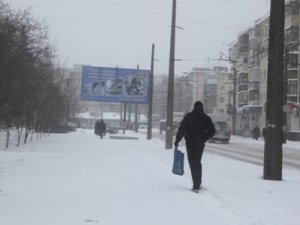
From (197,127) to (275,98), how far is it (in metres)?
4.08

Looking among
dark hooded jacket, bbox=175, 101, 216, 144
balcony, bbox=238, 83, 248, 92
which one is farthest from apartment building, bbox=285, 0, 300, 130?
dark hooded jacket, bbox=175, 101, 216, 144

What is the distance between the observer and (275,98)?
1700cm

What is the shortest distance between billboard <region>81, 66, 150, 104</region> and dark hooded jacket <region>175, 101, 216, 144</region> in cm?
4094

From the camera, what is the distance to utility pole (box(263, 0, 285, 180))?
16.9 metres

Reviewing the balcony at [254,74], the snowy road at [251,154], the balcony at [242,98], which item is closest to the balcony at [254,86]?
the balcony at [254,74]

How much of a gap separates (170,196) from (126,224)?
317 centimetres

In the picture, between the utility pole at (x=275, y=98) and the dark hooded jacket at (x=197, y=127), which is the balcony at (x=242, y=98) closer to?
the utility pole at (x=275, y=98)

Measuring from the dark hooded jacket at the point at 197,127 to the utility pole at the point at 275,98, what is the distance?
3.77 metres

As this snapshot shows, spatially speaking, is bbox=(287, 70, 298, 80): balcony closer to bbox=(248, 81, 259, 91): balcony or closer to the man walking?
bbox=(248, 81, 259, 91): balcony

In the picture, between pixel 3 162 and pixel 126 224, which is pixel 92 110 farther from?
pixel 126 224

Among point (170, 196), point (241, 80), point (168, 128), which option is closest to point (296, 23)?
point (241, 80)

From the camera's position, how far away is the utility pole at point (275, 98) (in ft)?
55.6

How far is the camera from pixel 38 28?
3062cm

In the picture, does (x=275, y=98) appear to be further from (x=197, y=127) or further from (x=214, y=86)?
(x=214, y=86)
